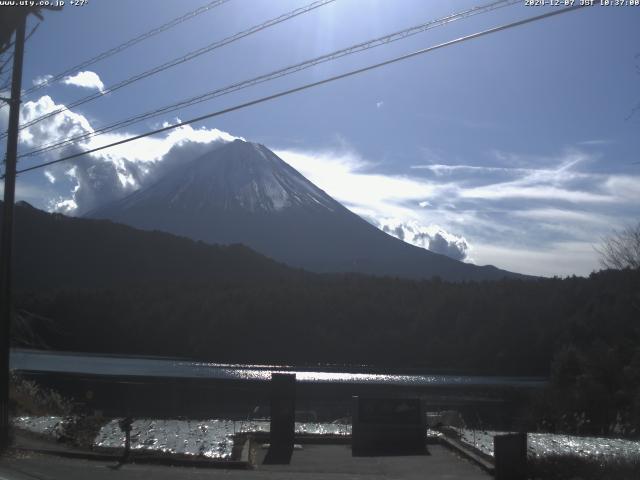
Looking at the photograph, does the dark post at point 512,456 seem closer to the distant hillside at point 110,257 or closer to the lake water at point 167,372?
the lake water at point 167,372

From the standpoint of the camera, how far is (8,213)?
56.5 feet

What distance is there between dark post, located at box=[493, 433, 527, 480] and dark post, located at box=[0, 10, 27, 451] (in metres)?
9.24

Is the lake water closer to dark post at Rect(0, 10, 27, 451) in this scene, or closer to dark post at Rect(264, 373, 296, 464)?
dark post at Rect(0, 10, 27, 451)

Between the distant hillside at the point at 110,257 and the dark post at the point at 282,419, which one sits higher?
the distant hillside at the point at 110,257

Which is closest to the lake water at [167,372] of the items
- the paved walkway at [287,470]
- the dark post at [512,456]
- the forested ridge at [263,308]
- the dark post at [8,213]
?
the forested ridge at [263,308]

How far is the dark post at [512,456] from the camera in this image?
1217 centimetres

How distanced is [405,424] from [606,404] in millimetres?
16570

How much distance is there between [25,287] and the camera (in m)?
99.0

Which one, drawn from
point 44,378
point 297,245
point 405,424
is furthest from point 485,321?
point 297,245

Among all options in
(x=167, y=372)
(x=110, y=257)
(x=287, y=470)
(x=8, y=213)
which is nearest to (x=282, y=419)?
(x=287, y=470)

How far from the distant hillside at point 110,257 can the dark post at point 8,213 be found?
87.7 meters

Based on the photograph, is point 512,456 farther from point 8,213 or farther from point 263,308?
point 263,308

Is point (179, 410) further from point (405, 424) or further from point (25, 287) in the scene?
point (25, 287)

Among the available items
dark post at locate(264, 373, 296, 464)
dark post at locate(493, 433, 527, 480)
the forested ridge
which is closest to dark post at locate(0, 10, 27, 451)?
dark post at locate(264, 373, 296, 464)
